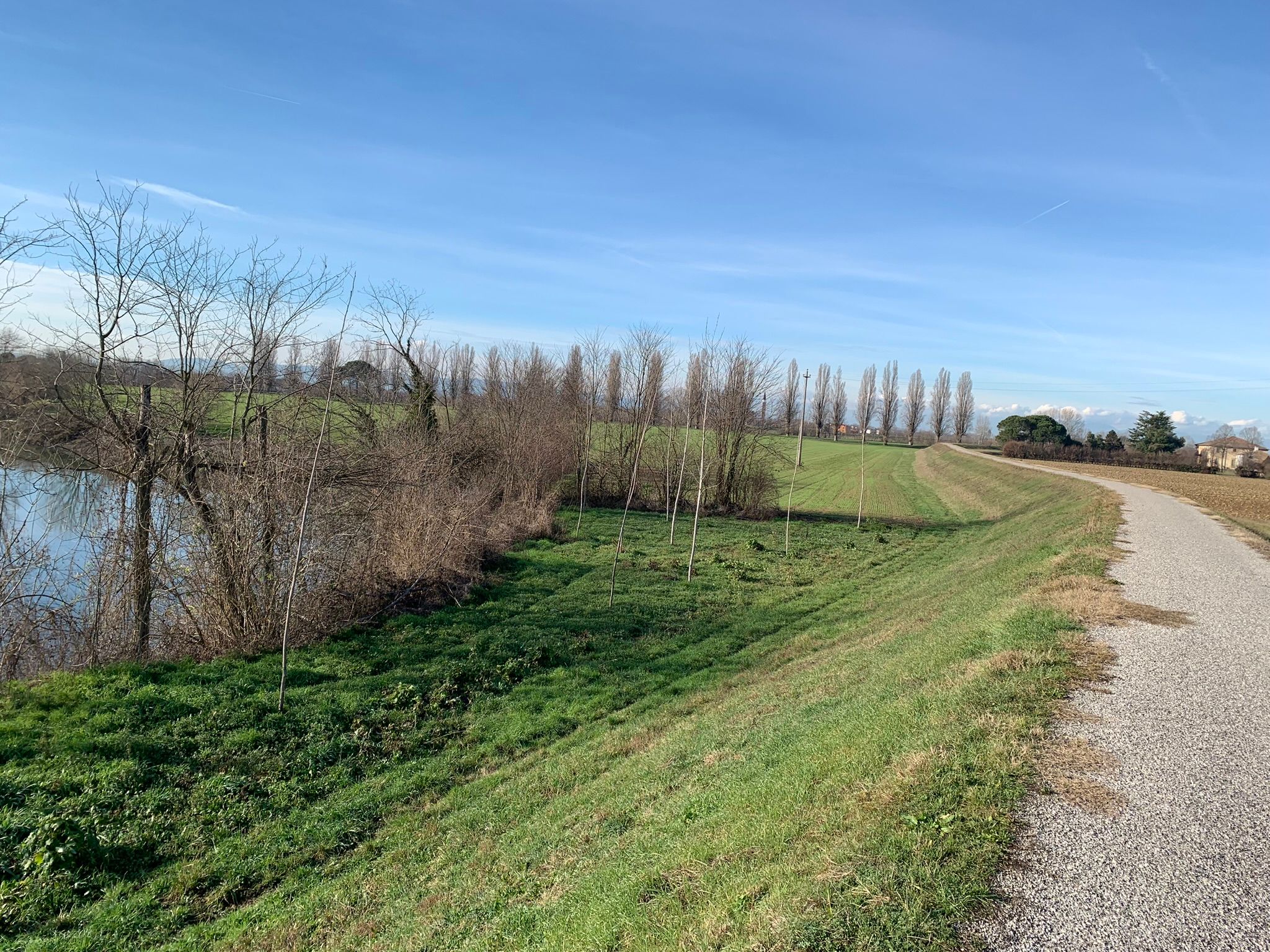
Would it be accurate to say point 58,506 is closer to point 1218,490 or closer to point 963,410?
point 1218,490

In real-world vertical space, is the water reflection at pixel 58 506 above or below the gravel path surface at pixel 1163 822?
above

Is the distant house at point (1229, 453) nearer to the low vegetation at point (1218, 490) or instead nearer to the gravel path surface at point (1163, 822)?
the low vegetation at point (1218, 490)

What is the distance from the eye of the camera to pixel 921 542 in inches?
950

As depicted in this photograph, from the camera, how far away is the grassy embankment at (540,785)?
166 inches

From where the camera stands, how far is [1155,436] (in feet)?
238

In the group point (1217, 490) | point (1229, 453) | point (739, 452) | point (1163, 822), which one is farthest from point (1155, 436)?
point (1163, 822)

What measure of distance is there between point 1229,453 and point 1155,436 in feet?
21.3

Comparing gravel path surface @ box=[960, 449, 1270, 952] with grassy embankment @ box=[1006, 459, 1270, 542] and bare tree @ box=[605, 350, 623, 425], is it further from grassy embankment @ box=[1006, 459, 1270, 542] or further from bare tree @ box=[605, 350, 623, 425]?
bare tree @ box=[605, 350, 623, 425]

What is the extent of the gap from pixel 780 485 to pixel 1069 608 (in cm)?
3007

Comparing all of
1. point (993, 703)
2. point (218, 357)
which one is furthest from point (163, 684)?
point (993, 703)

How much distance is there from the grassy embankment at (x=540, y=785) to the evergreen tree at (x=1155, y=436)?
75623 millimetres

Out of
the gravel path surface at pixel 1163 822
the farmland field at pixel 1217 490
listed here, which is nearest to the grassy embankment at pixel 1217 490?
the farmland field at pixel 1217 490

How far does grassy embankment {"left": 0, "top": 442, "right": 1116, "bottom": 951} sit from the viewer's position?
423 centimetres

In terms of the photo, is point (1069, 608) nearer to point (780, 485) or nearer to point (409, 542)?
point (409, 542)
